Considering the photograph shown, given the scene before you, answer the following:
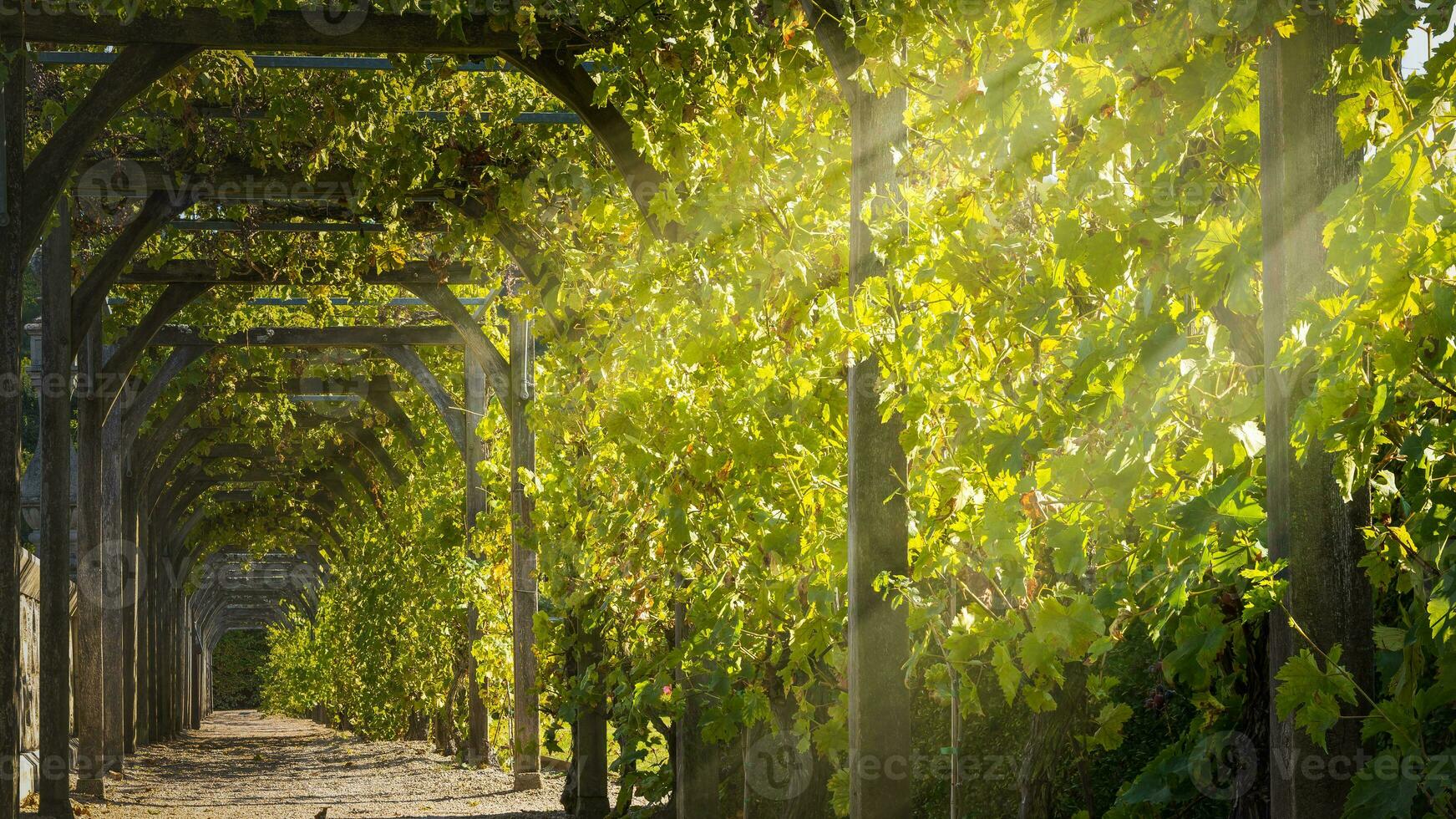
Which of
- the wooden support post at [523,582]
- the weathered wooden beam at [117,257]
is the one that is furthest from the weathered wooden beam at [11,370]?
A: the wooden support post at [523,582]

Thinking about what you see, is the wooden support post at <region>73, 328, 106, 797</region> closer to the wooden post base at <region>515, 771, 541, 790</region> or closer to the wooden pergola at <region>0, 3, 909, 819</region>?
the wooden pergola at <region>0, 3, 909, 819</region>

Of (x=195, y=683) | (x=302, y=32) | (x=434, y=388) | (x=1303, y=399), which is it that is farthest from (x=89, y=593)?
(x=195, y=683)

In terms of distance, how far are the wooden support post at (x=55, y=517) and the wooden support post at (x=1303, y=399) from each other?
307 inches

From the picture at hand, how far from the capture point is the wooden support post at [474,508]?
1234cm

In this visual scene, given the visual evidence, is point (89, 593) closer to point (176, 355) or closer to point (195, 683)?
Result: point (176, 355)

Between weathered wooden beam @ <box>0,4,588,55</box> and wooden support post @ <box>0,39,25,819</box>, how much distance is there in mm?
264

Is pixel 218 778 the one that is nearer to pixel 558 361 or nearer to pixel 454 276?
pixel 454 276

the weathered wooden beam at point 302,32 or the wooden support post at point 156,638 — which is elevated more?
the weathered wooden beam at point 302,32

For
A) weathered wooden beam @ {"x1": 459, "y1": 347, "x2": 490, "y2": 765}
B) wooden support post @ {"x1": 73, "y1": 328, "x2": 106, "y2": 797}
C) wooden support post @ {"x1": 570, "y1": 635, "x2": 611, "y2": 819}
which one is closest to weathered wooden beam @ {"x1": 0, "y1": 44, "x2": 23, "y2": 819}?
wooden support post @ {"x1": 570, "y1": 635, "x2": 611, "y2": 819}

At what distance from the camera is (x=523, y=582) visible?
10.2 meters

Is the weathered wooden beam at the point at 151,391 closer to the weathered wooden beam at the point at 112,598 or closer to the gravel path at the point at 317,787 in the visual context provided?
the weathered wooden beam at the point at 112,598

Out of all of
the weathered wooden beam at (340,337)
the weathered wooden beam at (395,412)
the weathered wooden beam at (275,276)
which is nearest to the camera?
the weathered wooden beam at (275,276)

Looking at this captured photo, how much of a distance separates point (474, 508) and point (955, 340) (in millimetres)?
9655

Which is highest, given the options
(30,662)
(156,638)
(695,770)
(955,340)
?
(955,340)
